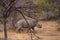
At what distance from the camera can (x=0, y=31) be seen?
12664 millimetres

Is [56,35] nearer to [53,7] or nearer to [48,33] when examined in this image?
[48,33]

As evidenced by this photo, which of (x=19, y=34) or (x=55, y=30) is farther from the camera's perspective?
(x=55, y=30)

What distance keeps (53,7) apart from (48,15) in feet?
3.72

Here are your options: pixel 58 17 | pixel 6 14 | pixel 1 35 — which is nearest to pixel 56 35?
pixel 1 35

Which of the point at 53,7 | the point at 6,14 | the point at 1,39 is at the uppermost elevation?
the point at 53,7

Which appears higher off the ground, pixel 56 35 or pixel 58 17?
pixel 58 17

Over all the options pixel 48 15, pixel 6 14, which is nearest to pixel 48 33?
pixel 48 15

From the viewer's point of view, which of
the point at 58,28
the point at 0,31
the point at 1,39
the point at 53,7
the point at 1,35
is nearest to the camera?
the point at 1,39

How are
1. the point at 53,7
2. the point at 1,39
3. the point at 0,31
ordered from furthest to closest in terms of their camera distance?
the point at 53,7
the point at 0,31
the point at 1,39

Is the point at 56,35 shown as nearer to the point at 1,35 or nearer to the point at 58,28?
the point at 58,28

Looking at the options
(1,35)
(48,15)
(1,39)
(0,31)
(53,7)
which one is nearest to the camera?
(1,39)

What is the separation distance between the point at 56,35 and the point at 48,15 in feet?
13.6

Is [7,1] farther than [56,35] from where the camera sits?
No

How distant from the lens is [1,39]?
1072cm
